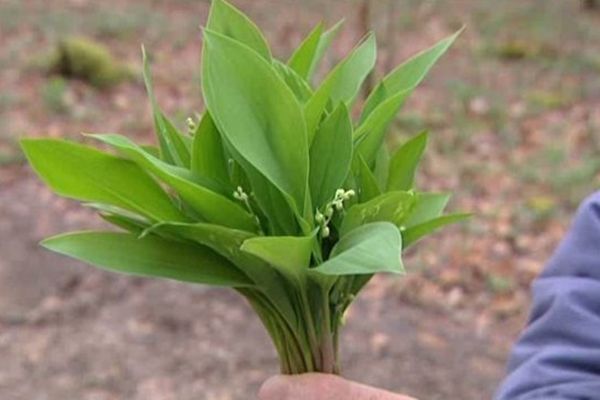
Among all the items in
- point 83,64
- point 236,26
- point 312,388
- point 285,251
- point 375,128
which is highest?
point 83,64

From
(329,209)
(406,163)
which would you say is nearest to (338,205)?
(329,209)

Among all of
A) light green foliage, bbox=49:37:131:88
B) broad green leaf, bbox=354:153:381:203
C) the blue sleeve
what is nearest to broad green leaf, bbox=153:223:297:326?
broad green leaf, bbox=354:153:381:203

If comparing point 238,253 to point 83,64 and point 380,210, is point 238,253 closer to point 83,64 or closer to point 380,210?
point 380,210

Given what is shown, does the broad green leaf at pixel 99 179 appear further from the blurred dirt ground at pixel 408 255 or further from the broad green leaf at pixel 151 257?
the blurred dirt ground at pixel 408 255

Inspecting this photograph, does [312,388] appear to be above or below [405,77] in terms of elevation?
below

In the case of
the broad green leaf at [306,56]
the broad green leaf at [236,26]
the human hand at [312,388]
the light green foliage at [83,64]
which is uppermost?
the light green foliage at [83,64]

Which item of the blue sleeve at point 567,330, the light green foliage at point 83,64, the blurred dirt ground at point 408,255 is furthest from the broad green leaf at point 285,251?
the light green foliage at point 83,64

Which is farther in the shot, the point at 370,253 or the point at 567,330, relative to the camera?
the point at 567,330

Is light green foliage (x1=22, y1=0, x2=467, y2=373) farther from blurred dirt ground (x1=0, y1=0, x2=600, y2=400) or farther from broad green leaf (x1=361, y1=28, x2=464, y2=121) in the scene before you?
blurred dirt ground (x1=0, y1=0, x2=600, y2=400)
